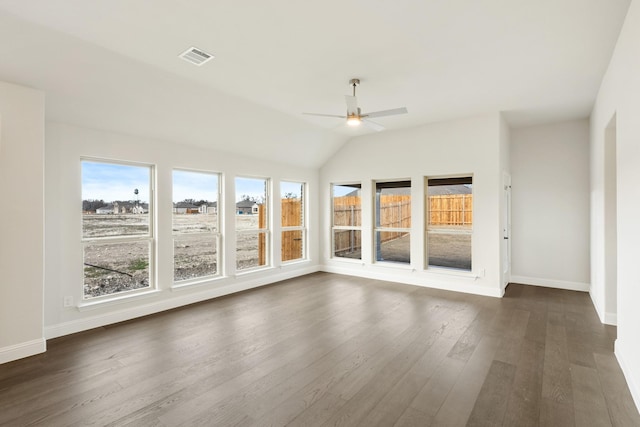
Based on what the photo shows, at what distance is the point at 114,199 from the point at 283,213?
10.4ft

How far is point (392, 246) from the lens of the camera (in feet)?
A: 21.6

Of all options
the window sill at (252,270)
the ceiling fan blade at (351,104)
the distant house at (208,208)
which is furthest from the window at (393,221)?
the distant house at (208,208)

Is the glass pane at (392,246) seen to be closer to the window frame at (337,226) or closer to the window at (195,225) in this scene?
the window frame at (337,226)

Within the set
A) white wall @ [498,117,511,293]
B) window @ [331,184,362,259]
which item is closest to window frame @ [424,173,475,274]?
white wall @ [498,117,511,293]

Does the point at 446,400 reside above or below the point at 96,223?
below

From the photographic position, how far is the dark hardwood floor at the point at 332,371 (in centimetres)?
222

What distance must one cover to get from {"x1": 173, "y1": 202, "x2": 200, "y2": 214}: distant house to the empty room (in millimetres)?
44

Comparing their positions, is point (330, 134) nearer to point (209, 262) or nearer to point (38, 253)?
point (209, 262)

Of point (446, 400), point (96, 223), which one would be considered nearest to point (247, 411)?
point (446, 400)

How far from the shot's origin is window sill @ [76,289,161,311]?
3.85 metres

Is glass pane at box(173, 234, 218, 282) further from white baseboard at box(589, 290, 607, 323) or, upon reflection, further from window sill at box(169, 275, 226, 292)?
white baseboard at box(589, 290, 607, 323)

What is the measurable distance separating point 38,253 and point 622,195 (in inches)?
215

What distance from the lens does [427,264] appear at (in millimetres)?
5930

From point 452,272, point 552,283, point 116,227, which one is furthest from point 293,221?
point 552,283
